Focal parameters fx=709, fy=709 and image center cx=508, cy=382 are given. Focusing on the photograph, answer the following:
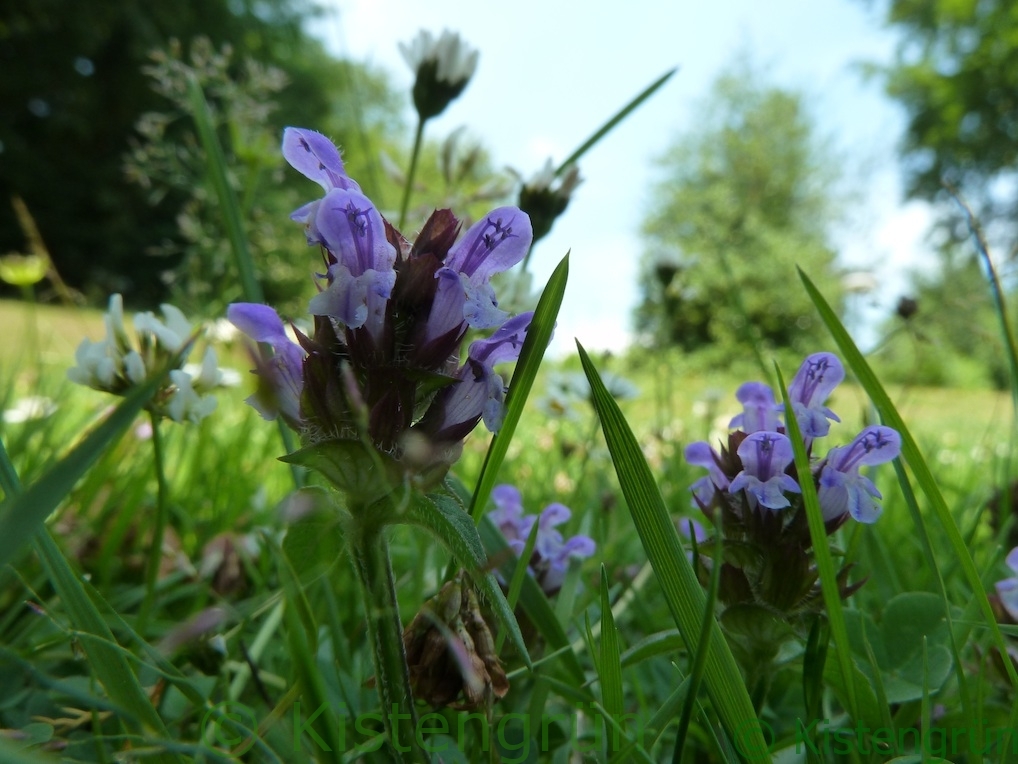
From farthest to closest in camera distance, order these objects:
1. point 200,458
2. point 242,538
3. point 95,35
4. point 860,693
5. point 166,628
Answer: point 95,35
point 200,458
point 242,538
point 166,628
point 860,693

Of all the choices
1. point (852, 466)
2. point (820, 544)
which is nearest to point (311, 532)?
point (820, 544)

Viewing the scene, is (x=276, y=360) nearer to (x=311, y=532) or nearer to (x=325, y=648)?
(x=311, y=532)

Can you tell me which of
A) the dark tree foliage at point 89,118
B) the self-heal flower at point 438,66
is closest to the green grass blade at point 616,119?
the self-heal flower at point 438,66

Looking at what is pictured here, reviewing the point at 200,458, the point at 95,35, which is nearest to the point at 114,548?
the point at 200,458

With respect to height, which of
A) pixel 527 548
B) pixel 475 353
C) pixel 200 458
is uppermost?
pixel 200 458

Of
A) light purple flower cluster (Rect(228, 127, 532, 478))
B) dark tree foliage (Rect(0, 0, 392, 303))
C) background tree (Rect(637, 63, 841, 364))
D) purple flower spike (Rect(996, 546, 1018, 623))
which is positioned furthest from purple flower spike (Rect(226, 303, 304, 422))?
background tree (Rect(637, 63, 841, 364))

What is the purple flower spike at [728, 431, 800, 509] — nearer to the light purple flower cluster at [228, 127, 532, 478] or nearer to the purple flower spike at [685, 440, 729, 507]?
the purple flower spike at [685, 440, 729, 507]

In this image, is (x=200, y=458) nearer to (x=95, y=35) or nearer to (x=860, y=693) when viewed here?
(x=860, y=693)
